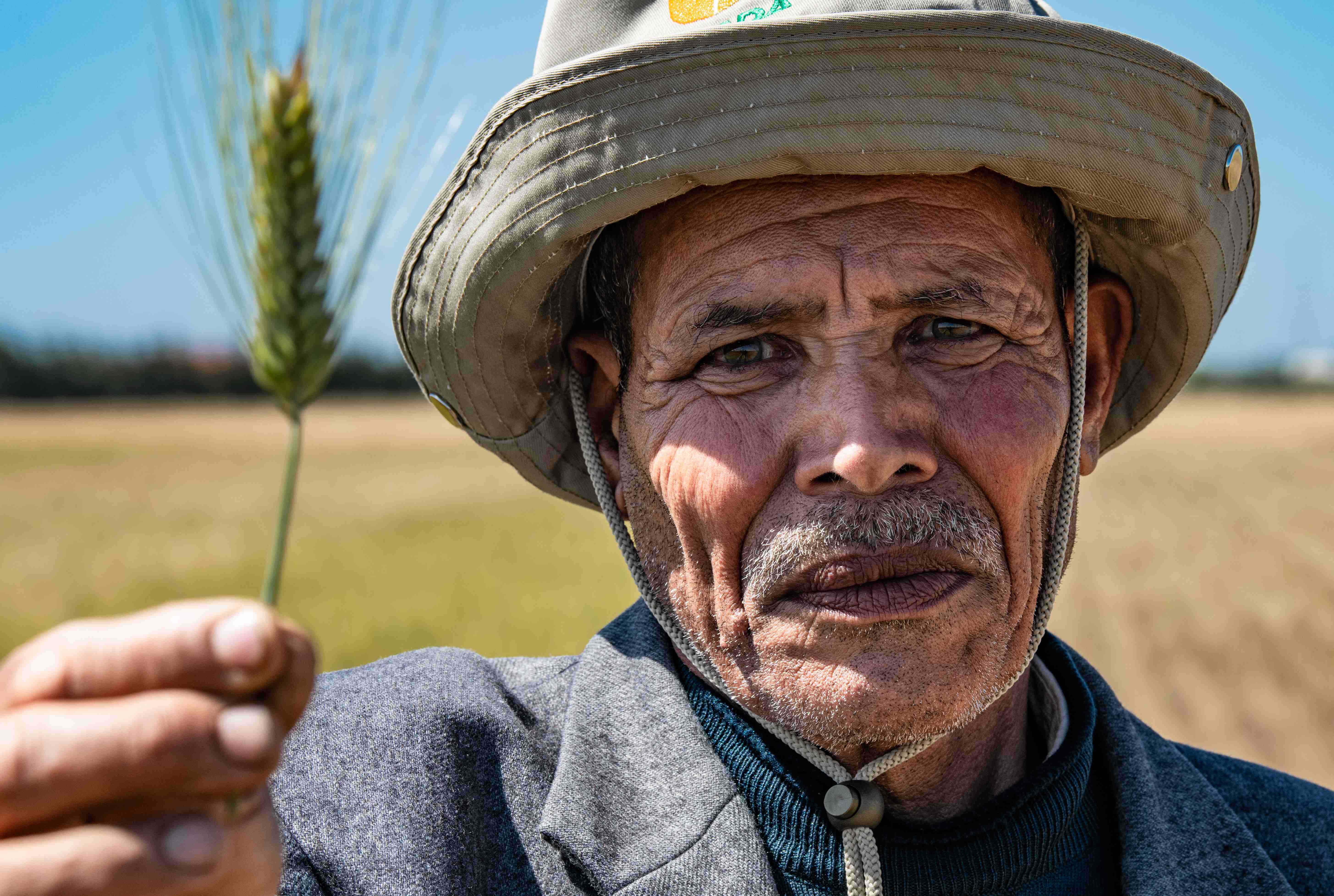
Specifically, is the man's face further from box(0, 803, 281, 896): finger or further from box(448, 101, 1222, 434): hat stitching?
box(0, 803, 281, 896): finger

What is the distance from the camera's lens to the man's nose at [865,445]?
197 centimetres

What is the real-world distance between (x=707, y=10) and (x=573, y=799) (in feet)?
A: 5.16

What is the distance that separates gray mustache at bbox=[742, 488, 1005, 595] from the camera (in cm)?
202

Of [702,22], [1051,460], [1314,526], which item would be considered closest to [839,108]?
[702,22]

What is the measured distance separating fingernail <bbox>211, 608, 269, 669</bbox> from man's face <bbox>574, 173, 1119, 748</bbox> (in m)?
1.23

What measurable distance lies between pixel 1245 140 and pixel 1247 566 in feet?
52.6

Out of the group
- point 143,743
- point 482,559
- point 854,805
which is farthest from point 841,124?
point 482,559

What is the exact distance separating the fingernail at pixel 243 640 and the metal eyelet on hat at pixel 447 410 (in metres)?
1.71

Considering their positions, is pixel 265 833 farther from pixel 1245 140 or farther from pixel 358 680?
pixel 1245 140

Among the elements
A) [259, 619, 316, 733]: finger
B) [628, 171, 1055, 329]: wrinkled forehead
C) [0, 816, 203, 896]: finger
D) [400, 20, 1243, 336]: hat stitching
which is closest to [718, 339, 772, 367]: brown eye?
[628, 171, 1055, 329]: wrinkled forehead

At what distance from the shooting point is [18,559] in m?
10.8

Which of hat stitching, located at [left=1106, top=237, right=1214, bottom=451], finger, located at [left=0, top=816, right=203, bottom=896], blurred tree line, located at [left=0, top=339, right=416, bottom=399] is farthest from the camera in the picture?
blurred tree line, located at [left=0, top=339, right=416, bottom=399]

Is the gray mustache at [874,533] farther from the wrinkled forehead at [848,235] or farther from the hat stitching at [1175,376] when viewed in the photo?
the hat stitching at [1175,376]

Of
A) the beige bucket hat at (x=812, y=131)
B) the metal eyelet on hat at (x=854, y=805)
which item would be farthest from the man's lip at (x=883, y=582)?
the beige bucket hat at (x=812, y=131)
